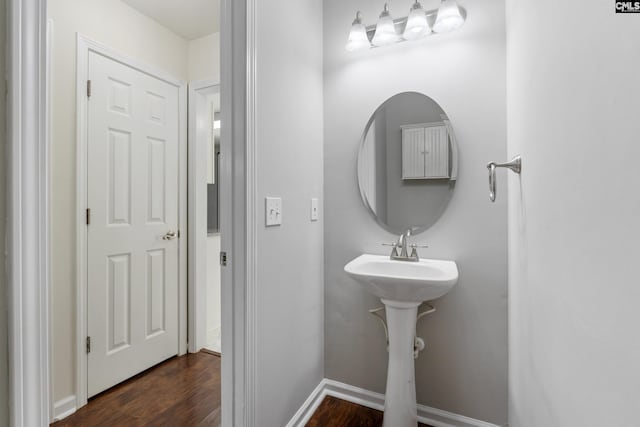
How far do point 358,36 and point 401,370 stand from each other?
169 centimetres

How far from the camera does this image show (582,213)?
1.51 ft

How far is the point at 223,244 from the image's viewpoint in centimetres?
118

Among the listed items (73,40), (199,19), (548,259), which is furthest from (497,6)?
(73,40)

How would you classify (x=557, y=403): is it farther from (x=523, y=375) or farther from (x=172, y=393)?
(x=172, y=393)

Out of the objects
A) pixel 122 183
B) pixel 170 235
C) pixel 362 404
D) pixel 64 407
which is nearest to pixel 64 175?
pixel 122 183

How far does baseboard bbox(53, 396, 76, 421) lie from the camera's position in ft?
5.17

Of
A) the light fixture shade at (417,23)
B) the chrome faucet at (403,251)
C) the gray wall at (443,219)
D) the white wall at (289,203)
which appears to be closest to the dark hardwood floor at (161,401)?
the white wall at (289,203)

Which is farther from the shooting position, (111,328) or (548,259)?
(111,328)

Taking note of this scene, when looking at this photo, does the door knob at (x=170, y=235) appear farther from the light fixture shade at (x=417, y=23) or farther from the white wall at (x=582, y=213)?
the white wall at (x=582, y=213)

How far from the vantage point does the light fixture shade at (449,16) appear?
1395mm

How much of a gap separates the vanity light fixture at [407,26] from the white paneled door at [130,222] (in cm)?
144

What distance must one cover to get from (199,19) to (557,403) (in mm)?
2657

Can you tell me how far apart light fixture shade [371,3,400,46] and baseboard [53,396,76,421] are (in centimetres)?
256

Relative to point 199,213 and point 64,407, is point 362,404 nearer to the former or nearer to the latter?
point 64,407
